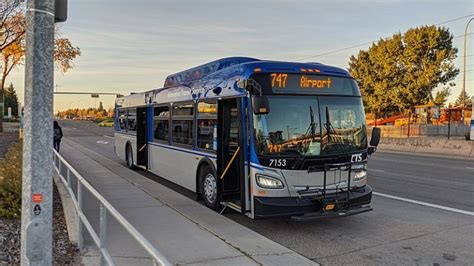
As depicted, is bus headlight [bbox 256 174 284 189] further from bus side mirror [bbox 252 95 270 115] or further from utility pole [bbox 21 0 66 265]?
utility pole [bbox 21 0 66 265]

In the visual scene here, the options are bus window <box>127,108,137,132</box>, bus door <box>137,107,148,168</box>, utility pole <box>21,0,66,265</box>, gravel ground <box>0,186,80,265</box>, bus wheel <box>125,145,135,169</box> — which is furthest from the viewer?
bus wheel <box>125,145,135,169</box>

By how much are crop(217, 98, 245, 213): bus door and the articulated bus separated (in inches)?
0.8

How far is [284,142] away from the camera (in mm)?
6875

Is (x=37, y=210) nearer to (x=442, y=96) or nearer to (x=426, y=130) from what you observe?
(x=426, y=130)

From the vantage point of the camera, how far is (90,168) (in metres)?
14.7

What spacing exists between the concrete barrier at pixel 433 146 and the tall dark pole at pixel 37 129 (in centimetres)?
2420

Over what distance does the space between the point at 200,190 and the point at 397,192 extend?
16.9 ft

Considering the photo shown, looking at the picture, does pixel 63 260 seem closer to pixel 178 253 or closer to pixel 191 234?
pixel 178 253

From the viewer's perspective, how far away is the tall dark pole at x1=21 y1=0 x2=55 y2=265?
3207 mm

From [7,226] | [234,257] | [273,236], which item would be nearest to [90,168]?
[7,226]

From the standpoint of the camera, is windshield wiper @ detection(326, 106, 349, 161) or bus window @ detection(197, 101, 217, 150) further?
bus window @ detection(197, 101, 217, 150)

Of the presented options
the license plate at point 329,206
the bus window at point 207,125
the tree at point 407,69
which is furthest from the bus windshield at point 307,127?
the tree at point 407,69

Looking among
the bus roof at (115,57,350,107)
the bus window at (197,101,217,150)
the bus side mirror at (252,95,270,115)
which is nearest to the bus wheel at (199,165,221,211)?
the bus window at (197,101,217,150)

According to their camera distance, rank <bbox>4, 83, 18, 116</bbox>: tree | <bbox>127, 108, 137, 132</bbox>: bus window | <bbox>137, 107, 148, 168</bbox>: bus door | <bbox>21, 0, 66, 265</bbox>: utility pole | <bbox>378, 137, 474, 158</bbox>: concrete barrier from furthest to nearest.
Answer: <bbox>4, 83, 18, 116</bbox>: tree, <bbox>378, 137, 474, 158</bbox>: concrete barrier, <bbox>127, 108, 137, 132</bbox>: bus window, <bbox>137, 107, 148, 168</bbox>: bus door, <bbox>21, 0, 66, 265</bbox>: utility pole
